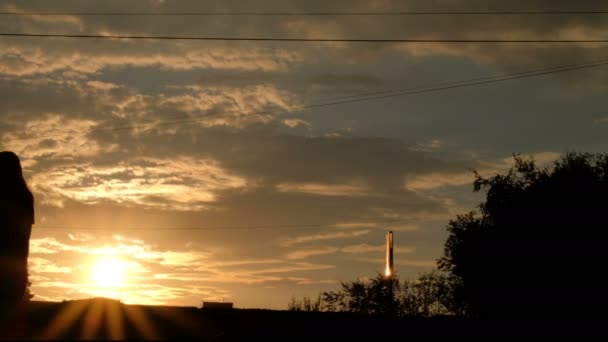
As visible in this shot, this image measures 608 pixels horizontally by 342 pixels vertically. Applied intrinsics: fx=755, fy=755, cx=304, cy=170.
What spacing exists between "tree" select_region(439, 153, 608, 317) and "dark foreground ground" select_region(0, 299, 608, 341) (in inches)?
824

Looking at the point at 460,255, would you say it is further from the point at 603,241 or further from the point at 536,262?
the point at 603,241

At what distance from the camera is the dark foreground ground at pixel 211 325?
21.3m

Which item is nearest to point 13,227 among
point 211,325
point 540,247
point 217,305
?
point 211,325

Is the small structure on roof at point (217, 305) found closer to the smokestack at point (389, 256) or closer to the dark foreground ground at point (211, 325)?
the dark foreground ground at point (211, 325)

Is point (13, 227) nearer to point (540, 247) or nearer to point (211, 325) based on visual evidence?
point (211, 325)

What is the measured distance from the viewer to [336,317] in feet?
92.2

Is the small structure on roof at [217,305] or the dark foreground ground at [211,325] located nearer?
the dark foreground ground at [211,325]

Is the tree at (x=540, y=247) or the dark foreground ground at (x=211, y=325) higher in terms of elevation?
the tree at (x=540, y=247)

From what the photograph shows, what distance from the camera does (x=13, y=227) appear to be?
2417cm

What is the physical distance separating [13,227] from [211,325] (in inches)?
289

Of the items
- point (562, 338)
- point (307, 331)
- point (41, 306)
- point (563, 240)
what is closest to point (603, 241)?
point (563, 240)

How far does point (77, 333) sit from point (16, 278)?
435 cm

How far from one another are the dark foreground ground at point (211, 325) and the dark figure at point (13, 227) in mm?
862

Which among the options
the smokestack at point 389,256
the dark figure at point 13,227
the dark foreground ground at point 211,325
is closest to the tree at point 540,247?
the smokestack at point 389,256
